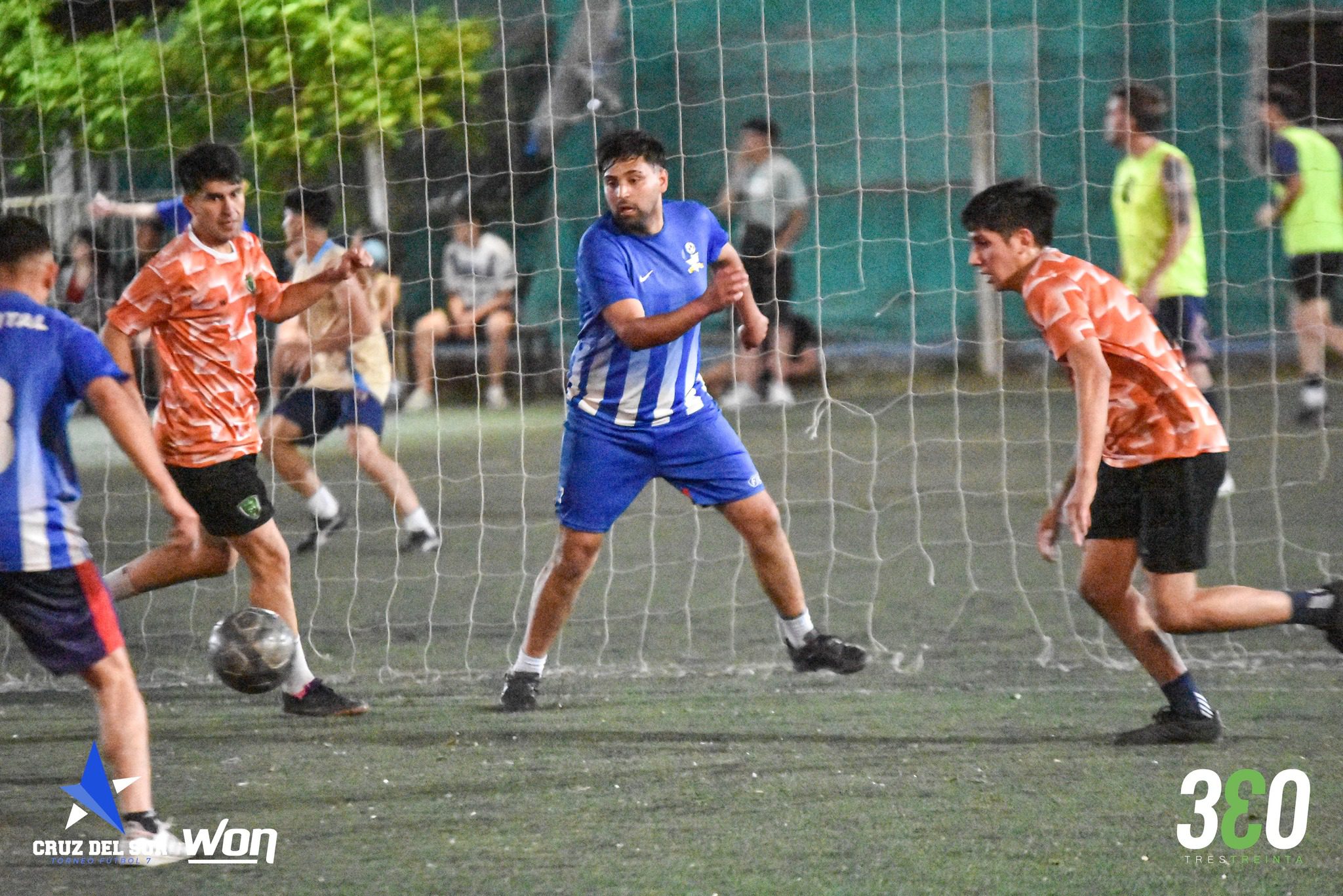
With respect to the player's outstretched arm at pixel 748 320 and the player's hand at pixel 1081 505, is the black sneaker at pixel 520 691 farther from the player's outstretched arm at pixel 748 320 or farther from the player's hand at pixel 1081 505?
the player's hand at pixel 1081 505

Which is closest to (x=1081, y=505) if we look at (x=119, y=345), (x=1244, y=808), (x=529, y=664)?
(x=1244, y=808)

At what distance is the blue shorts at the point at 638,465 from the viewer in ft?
17.9

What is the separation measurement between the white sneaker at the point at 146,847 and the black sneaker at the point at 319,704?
61.9 inches

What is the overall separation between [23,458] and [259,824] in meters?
1.10

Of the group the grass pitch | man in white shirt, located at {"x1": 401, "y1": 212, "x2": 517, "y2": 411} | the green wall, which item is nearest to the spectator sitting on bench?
the green wall

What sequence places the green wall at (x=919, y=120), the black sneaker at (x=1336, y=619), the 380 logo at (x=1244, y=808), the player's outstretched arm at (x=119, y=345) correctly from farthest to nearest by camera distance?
the green wall at (x=919, y=120), the player's outstretched arm at (x=119, y=345), the black sneaker at (x=1336, y=619), the 380 logo at (x=1244, y=808)

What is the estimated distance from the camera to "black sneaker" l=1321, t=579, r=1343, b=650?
4.96 meters

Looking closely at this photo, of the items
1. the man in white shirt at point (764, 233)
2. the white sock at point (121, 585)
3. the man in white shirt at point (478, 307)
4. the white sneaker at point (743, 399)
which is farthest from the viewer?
the man in white shirt at point (478, 307)

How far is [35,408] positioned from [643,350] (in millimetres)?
1941

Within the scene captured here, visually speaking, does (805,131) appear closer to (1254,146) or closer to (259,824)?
(1254,146)

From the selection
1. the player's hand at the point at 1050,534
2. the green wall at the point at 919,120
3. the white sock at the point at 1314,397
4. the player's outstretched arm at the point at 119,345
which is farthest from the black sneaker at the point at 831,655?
the green wall at the point at 919,120

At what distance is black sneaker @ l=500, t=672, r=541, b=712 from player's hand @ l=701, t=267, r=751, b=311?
4.79 feet

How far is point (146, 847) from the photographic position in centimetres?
398

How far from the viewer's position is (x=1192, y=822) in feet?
13.6
